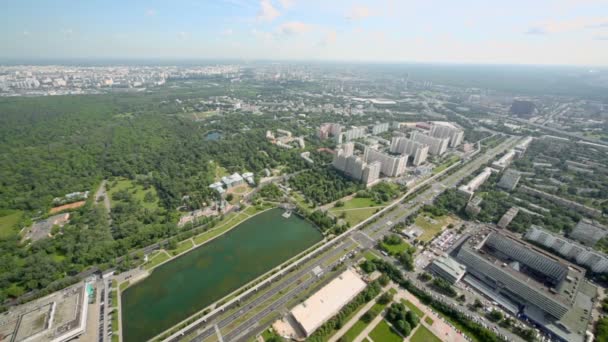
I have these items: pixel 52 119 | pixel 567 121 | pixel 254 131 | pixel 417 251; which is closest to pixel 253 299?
pixel 417 251

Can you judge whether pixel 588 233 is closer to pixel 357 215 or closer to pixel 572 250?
pixel 572 250

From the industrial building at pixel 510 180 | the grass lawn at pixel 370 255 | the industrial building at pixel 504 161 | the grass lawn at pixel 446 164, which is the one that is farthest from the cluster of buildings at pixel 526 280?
the industrial building at pixel 504 161

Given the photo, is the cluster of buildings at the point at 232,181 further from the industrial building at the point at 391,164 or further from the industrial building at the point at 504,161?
the industrial building at the point at 504,161

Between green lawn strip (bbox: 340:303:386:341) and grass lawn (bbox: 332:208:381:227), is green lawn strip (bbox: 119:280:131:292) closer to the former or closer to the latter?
green lawn strip (bbox: 340:303:386:341)

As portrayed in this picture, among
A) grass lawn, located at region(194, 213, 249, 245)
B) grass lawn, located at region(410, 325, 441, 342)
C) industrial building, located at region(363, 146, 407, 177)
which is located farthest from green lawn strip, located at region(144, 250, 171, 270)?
industrial building, located at region(363, 146, 407, 177)

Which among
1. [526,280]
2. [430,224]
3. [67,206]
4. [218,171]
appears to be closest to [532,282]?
[526,280]

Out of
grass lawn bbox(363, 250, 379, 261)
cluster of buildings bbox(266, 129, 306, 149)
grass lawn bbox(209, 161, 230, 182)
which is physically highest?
cluster of buildings bbox(266, 129, 306, 149)
